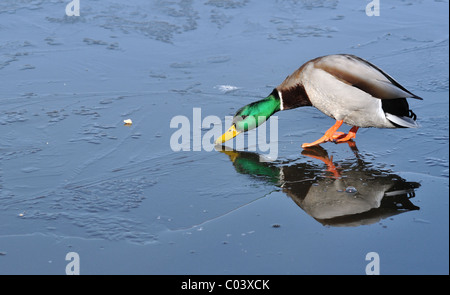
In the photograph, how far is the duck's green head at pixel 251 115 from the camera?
5.06 m

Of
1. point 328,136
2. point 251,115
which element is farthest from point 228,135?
point 328,136

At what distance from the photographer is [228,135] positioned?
5.04m

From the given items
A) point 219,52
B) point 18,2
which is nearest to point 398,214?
point 219,52

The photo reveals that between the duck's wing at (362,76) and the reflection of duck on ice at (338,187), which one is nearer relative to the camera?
the reflection of duck on ice at (338,187)

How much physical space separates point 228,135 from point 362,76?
1095 mm

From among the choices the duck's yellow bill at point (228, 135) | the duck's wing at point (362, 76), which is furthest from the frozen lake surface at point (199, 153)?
the duck's wing at point (362, 76)

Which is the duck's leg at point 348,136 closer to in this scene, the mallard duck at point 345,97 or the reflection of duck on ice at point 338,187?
the mallard duck at point 345,97

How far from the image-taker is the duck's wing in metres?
4.73

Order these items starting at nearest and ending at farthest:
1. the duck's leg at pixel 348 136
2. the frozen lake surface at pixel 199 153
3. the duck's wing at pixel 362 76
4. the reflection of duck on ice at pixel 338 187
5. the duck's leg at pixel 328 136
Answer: the frozen lake surface at pixel 199 153, the reflection of duck on ice at pixel 338 187, the duck's wing at pixel 362 76, the duck's leg at pixel 328 136, the duck's leg at pixel 348 136

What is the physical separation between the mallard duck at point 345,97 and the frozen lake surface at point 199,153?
165 millimetres

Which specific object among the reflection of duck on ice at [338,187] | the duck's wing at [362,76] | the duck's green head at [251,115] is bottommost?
the reflection of duck on ice at [338,187]

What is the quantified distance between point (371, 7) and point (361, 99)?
12.4ft

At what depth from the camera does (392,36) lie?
285 inches
